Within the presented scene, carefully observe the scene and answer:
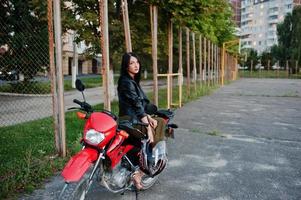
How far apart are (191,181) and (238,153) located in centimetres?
198

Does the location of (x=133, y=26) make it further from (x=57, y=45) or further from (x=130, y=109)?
(x=130, y=109)

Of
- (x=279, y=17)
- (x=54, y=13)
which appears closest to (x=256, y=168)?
(x=54, y=13)

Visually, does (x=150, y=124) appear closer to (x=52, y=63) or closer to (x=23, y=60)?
(x=52, y=63)

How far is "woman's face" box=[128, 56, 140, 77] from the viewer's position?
493 centimetres

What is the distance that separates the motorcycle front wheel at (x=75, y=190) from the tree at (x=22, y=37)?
13.2 m

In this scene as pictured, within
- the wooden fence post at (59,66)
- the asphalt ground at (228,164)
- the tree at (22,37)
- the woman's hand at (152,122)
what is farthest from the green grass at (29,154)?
the tree at (22,37)

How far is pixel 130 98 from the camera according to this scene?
4848mm

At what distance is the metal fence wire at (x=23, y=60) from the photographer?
16281mm

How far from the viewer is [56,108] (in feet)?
20.1

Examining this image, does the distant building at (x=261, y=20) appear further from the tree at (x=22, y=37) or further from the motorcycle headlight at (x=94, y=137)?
the motorcycle headlight at (x=94, y=137)

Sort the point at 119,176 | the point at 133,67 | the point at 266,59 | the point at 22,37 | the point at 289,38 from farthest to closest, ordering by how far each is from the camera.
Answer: the point at 266,59 < the point at 289,38 < the point at 22,37 < the point at 133,67 < the point at 119,176

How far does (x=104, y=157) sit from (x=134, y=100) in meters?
1.11

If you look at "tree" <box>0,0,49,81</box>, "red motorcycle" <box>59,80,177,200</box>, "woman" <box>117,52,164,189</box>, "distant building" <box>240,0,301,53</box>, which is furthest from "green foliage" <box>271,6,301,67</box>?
"red motorcycle" <box>59,80,177,200</box>

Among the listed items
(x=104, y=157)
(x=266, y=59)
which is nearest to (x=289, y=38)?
(x=266, y=59)
